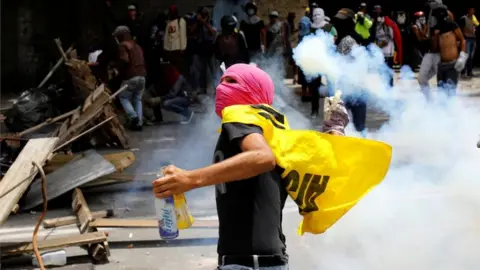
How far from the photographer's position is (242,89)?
2836 mm

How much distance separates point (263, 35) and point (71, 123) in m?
6.75

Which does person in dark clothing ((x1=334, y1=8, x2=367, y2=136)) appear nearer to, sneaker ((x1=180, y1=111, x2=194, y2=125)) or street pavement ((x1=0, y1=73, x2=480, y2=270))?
street pavement ((x1=0, y1=73, x2=480, y2=270))

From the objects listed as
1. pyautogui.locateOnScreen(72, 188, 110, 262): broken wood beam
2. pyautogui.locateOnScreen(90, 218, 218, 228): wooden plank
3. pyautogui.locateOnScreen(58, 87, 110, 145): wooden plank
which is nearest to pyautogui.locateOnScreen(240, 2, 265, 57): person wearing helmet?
pyautogui.locateOnScreen(58, 87, 110, 145): wooden plank

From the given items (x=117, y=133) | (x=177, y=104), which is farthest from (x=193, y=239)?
(x=177, y=104)

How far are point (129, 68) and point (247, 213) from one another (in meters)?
8.73

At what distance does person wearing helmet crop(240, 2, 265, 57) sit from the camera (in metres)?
14.3

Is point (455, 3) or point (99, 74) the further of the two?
point (455, 3)

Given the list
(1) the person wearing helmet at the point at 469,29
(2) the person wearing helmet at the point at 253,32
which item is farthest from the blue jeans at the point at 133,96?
(1) the person wearing helmet at the point at 469,29

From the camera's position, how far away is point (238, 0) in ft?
53.7

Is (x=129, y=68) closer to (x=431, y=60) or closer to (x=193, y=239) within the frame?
(x=431, y=60)

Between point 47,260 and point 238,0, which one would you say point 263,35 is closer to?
point 238,0

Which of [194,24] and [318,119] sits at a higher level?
[194,24]

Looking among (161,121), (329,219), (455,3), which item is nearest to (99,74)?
(161,121)

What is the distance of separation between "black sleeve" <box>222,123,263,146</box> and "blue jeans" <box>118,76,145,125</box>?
8637 millimetres
